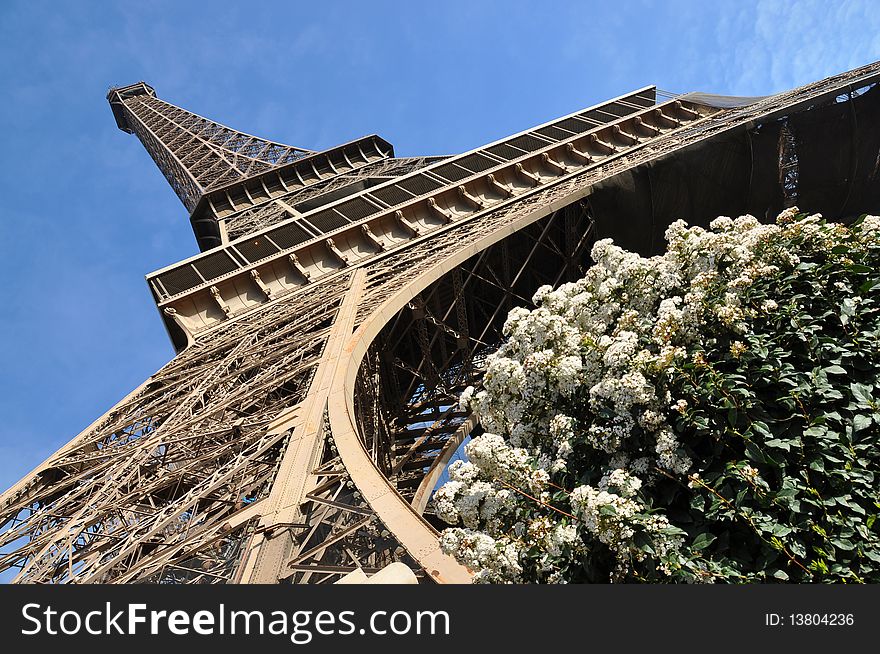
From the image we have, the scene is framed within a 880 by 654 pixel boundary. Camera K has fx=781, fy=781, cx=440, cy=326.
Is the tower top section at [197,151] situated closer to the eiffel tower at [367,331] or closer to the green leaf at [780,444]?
the eiffel tower at [367,331]

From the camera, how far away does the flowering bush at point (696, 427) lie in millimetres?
5062

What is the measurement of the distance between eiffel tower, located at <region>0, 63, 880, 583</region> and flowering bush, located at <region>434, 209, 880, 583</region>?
1.16 m

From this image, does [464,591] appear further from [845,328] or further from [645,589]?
[845,328]

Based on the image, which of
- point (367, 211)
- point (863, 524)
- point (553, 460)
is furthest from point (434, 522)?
point (863, 524)

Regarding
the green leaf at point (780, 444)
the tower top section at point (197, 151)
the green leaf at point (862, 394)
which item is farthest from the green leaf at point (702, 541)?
the tower top section at point (197, 151)

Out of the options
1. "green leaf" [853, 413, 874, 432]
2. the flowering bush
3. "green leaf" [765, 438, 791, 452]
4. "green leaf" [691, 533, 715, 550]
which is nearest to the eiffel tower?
the flowering bush

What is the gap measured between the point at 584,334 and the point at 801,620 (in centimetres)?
309

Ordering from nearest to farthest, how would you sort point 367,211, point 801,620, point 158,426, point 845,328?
point 801,620, point 845,328, point 158,426, point 367,211

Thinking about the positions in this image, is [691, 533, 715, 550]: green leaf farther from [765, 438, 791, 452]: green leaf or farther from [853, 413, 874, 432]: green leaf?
[853, 413, 874, 432]: green leaf

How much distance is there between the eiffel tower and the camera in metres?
8.08

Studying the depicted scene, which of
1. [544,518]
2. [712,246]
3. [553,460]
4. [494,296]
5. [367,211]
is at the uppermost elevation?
[367,211]

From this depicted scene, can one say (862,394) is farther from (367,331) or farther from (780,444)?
(367,331)

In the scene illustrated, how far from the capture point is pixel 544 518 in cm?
548

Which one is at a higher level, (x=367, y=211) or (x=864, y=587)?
(x=367, y=211)
